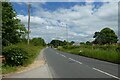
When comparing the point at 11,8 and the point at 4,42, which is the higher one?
the point at 11,8

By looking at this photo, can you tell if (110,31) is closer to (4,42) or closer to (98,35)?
(98,35)

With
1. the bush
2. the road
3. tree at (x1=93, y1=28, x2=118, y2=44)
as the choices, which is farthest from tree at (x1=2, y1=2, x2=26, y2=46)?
tree at (x1=93, y1=28, x2=118, y2=44)

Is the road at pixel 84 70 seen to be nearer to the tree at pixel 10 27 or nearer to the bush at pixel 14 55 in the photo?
the bush at pixel 14 55

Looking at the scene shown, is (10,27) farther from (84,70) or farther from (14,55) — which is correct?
(84,70)

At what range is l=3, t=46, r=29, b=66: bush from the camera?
20506 mm

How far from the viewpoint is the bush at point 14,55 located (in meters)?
20.5

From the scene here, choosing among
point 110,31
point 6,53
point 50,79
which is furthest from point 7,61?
point 110,31

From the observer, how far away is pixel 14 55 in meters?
20.6

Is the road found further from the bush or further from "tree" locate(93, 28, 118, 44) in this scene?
"tree" locate(93, 28, 118, 44)

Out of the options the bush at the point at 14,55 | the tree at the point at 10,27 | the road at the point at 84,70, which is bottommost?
the road at the point at 84,70

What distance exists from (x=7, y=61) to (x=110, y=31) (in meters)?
115

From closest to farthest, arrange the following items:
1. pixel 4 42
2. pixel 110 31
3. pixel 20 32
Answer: pixel 4 42 < pixel 20 32 < pixel 110 31

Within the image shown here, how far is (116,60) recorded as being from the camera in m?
29.8

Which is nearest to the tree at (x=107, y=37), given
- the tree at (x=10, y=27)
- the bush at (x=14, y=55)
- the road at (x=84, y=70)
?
the tree at (x=10, y=27)
